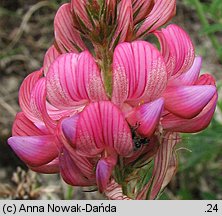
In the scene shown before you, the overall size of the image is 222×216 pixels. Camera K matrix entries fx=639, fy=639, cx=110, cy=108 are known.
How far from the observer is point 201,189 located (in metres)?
3.53

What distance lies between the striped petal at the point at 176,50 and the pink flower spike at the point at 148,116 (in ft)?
0.43

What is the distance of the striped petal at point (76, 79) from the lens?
4.88ft

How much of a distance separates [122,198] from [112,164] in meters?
0.12

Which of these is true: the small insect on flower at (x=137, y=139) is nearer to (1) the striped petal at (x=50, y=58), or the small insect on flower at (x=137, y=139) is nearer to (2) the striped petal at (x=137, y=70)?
(2) the striped petal at (x=137, y=70)

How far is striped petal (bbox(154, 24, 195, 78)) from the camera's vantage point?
158 centimetres

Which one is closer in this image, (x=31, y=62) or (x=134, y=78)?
(x=134, y=78)

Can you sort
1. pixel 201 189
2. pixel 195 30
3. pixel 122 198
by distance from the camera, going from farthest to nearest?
pixel 195 30 < pixel 201 189 < pixel 122 198

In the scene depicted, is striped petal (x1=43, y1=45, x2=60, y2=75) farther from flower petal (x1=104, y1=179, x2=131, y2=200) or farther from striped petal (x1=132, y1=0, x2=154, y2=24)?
flower petal (x1=104, y1=179, x2=131, y2=200)

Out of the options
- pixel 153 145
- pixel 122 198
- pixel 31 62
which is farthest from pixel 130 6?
pixel 31 62
